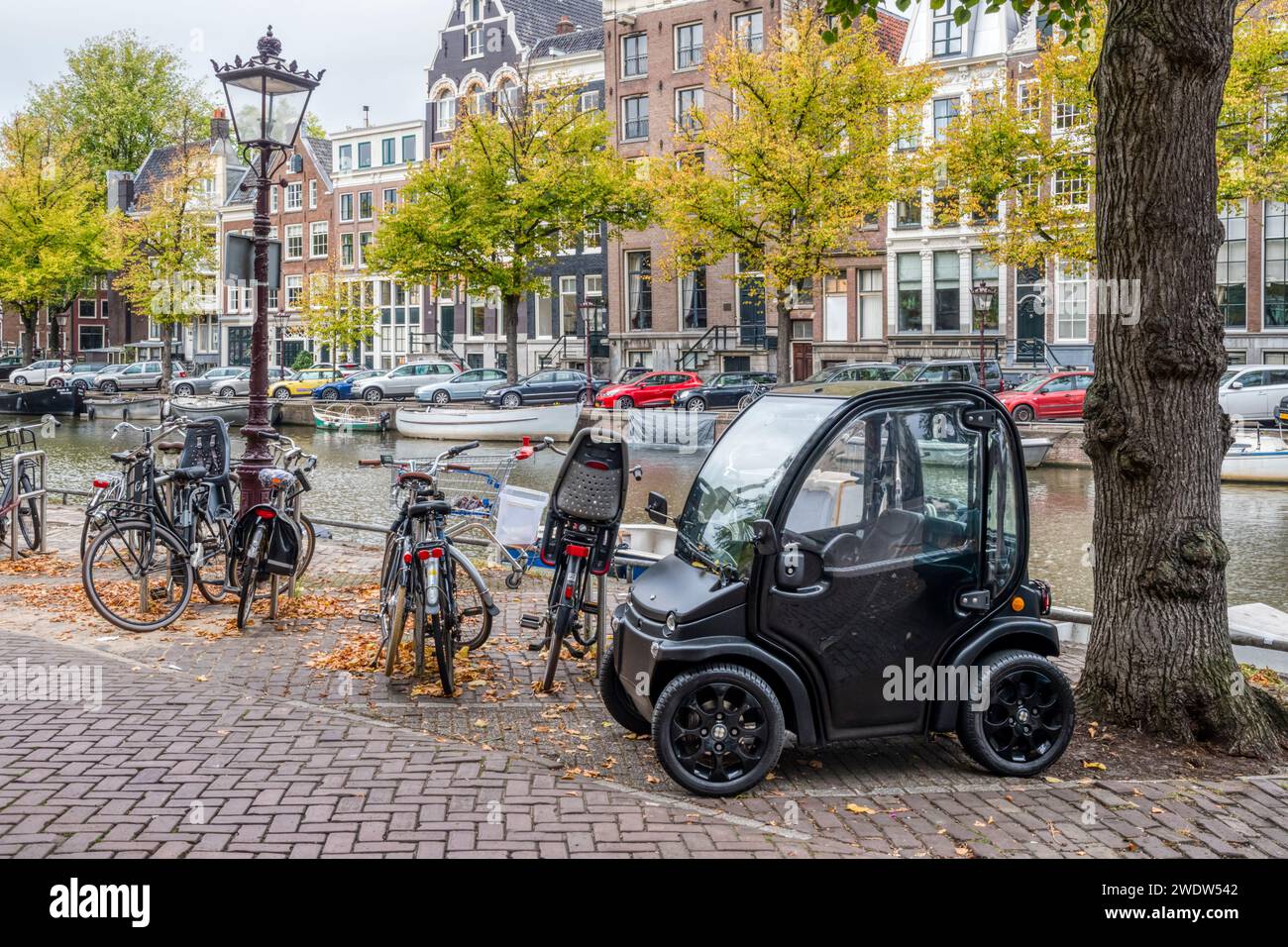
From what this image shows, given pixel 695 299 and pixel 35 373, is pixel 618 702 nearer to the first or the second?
pixel 695 299

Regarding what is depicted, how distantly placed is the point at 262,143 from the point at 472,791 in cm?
753

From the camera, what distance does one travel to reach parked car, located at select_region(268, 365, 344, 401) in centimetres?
4616

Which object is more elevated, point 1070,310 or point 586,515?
point 1070,310

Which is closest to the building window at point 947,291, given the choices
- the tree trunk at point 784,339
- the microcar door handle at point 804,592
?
the tree trunk at point 784,339

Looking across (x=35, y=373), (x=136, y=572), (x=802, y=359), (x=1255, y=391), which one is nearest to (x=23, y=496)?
(x=136, y=572)

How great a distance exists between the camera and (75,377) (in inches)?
2142

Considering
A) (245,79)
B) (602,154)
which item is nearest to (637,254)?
(602,154)

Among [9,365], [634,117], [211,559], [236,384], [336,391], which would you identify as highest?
[634,117]

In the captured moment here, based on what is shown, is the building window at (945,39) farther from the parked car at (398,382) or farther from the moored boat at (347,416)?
the moored boat at (347,416)

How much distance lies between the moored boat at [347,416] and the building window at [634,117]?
16493 mm

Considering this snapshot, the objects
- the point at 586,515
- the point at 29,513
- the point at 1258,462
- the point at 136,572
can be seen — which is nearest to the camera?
the point at 586,515

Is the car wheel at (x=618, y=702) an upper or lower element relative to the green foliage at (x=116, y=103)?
lower

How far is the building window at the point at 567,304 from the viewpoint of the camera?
51.4 m

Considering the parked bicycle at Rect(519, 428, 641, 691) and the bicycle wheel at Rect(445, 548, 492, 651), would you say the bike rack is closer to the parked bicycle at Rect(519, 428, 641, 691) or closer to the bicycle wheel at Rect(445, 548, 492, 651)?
the bicycle wheel at Rect(445, 548, 492, 651)
